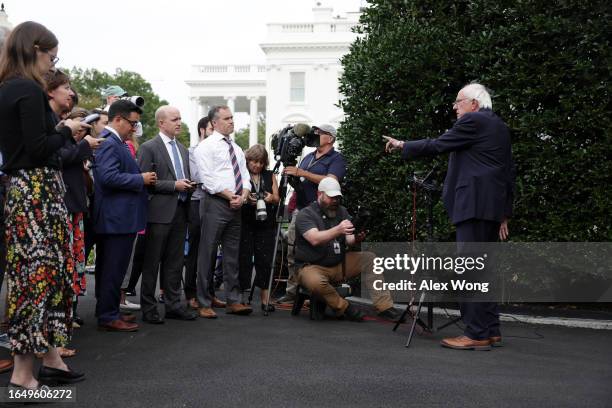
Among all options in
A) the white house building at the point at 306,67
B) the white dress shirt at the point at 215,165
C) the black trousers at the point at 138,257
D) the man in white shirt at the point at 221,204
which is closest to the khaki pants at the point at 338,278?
the man in white shirt at the point at 221,204

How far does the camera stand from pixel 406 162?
862 cm

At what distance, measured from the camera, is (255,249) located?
29.2 ft

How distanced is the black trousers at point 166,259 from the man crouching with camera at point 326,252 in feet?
4.12

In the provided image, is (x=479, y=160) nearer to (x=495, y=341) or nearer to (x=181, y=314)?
(x=495, y=341)

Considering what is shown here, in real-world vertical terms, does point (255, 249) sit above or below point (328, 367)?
above

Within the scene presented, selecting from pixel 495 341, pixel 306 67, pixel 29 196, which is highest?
pixel 306 67

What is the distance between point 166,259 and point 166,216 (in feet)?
1.72

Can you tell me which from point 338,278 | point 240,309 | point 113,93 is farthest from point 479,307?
point 113,93

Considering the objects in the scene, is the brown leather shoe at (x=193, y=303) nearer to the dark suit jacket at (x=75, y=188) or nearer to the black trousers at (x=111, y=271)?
the black trousers at (x=111, y=271)

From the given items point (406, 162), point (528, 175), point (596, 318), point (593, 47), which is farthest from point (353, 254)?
point (593, 47)

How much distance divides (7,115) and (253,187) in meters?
4.70

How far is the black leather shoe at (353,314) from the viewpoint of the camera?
790cm

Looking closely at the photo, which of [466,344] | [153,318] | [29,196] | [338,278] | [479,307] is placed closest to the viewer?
[29,196]

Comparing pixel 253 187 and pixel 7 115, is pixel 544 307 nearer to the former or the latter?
pixel 253 187
